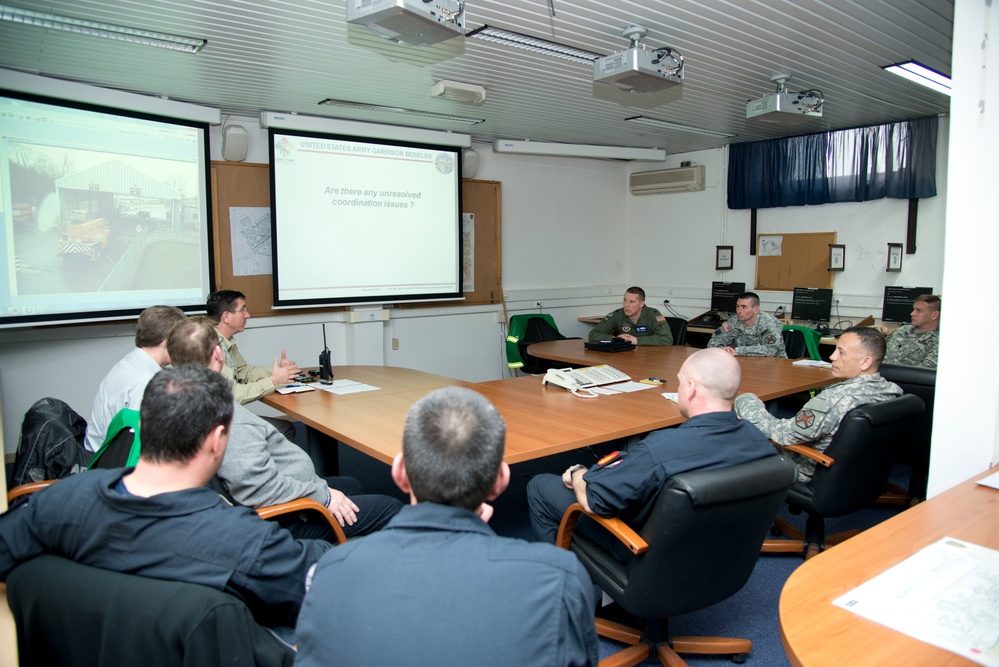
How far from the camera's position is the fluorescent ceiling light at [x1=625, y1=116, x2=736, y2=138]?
6.23m

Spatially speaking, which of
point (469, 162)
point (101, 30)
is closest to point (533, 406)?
point (101, 30)

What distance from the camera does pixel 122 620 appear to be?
1.23m

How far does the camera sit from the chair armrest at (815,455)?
2844 millimetres

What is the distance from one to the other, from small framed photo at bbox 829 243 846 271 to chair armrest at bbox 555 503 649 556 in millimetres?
5498

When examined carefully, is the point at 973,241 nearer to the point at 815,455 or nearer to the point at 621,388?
the point at 815,455

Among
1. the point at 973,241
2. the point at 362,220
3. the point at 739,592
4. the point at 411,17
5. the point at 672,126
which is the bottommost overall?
the point at 739,592

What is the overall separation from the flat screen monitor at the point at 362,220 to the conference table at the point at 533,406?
173cm

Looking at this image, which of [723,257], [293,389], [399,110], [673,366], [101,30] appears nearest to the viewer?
[101,30]

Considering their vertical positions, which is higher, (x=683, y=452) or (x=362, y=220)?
(x=362, y=220)

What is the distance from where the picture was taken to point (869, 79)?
16.1 ft

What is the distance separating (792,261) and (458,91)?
4.31 metres

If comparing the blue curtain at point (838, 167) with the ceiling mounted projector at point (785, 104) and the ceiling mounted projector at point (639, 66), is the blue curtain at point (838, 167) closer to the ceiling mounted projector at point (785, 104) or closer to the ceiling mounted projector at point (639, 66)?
the ceiling mounted projector at point (785, 104)

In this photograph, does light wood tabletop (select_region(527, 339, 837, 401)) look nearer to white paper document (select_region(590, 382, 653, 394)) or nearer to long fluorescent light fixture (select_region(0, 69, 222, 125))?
white paper document (select_region(590, 382, 653, 394))

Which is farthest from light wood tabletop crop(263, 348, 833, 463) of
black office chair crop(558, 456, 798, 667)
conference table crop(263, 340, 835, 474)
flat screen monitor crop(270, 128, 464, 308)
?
flat screen monitor crop(270, 128, 464, 308)
